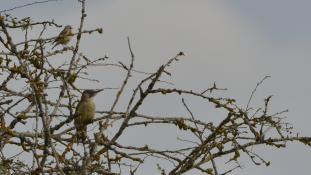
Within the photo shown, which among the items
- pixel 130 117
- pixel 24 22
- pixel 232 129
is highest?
pixel 24 22

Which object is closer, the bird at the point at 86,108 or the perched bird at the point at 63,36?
the perched bird at the point at 63,36

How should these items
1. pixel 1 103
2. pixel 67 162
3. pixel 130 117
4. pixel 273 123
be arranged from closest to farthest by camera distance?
pixel 130 117
pixel 67 162
pixel 273 123
pixel 1 103

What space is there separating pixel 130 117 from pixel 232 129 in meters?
1.24

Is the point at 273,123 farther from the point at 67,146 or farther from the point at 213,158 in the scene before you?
the point at 67,146

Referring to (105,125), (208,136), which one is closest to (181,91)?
(208,136)

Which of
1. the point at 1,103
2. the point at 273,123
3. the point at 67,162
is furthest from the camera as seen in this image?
the point at 1,103

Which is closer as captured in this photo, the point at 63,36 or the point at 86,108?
the point at 63,36

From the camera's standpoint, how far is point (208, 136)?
594cm

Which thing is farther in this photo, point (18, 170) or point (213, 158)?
point (18, 170)

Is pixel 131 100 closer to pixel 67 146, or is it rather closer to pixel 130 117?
pixel 130 117

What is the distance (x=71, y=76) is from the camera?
6.70m

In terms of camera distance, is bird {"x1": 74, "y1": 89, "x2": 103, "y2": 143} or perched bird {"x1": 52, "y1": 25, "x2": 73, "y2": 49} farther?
bird {"x1": 74, "y1": 89, "x2": 103, "y2": 143}

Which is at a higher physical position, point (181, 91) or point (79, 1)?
point (79, 1)

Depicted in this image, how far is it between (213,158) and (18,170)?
1.95 metres
